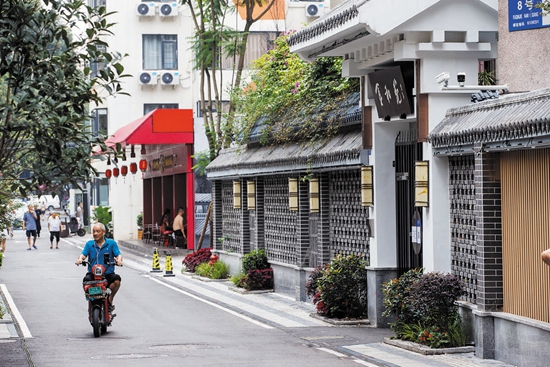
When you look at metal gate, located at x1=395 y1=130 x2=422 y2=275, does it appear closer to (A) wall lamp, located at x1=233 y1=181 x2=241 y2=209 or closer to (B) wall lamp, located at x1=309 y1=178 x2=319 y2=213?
(B) wall lamp, located at x1=309 y1=178 x2=319 y2=213

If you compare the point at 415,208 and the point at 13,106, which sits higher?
the point at 13,106

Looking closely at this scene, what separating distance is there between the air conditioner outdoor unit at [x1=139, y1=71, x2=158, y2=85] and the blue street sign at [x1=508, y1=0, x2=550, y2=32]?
38890mm

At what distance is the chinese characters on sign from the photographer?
55.5ft

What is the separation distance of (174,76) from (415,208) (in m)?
37.6

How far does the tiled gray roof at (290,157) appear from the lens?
19.4m

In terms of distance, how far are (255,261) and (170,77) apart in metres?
29.4

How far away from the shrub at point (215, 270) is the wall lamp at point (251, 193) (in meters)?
2.88

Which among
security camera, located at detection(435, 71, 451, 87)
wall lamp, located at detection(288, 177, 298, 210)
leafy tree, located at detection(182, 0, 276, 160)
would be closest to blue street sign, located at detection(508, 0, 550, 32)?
security camera, located at detection(435, 71, 451, 87)

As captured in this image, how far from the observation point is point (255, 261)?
25625 mm

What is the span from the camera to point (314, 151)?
69.2ft

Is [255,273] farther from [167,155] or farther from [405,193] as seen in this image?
[167,155]

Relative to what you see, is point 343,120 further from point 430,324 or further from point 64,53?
point 64,53

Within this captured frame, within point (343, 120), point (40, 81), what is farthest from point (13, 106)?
point (343, 120)

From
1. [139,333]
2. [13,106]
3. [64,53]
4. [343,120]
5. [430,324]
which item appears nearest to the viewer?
[13,106]
